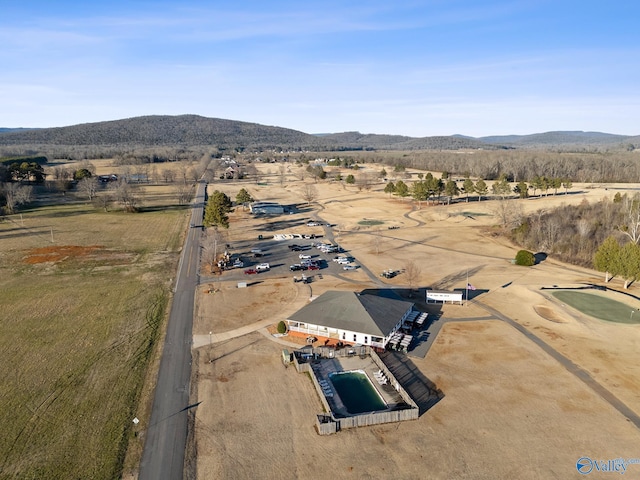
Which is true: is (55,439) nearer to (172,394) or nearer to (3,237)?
(172,394)

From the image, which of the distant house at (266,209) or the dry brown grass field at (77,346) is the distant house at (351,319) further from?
the distant house at (266,209)

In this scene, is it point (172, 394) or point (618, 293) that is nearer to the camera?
point (172, 394)

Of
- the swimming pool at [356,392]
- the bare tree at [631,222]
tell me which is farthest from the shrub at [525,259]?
the swimming pool at [356,392]

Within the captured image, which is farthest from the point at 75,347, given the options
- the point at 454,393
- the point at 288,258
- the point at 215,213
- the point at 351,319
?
the point at 215,213

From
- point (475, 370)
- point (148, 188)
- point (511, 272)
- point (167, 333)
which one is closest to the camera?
point (475, 370)

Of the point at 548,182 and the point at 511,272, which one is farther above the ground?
the point at 548,182

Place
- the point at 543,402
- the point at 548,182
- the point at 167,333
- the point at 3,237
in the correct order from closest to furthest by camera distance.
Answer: the point at 543,402
the point at 167,333
the point at 3,237
the point at 548,182

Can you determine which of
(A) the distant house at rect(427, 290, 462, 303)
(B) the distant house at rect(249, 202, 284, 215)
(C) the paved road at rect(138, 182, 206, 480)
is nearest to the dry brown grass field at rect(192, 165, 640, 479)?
(A) the distant house at rect(427, 290, 462, 303)

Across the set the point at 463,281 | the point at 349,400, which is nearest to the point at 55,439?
the point at 349,400
